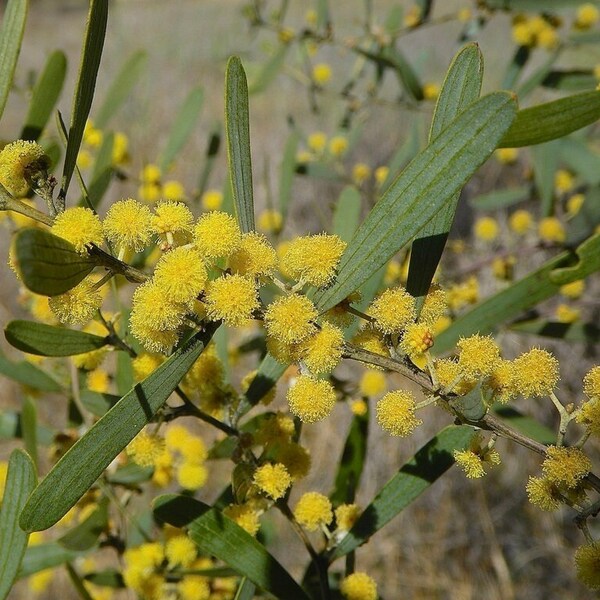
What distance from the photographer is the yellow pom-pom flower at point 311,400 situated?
82 centimetres

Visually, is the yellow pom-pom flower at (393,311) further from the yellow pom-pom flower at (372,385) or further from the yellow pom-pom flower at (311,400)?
the yellow pom-pom flower at (372,385)

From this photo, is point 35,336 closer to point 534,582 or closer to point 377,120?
point 534,582

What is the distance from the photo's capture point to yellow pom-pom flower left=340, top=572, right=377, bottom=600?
104 cm

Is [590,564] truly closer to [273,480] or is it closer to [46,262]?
[273,480]

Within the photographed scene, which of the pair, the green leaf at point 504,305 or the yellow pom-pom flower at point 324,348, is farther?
the green leaf at point 504,305

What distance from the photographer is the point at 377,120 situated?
5.84m

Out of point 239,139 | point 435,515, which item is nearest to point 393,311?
point 239,139

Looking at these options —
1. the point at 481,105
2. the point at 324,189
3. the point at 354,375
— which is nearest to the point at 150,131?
the point at 324,189

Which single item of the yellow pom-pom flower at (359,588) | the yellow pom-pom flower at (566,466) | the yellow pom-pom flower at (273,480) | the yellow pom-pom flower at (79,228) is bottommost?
the yellow pom-pom flower at (359,588)

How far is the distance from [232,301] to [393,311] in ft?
0.67

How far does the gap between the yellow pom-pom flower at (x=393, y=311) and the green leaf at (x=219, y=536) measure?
14.0 inches

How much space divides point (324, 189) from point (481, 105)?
16.1ft

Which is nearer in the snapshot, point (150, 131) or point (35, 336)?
point (35, 336)

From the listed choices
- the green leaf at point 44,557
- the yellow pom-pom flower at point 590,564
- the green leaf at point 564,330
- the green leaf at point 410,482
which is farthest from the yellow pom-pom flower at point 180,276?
the green leaf at point 564,330
